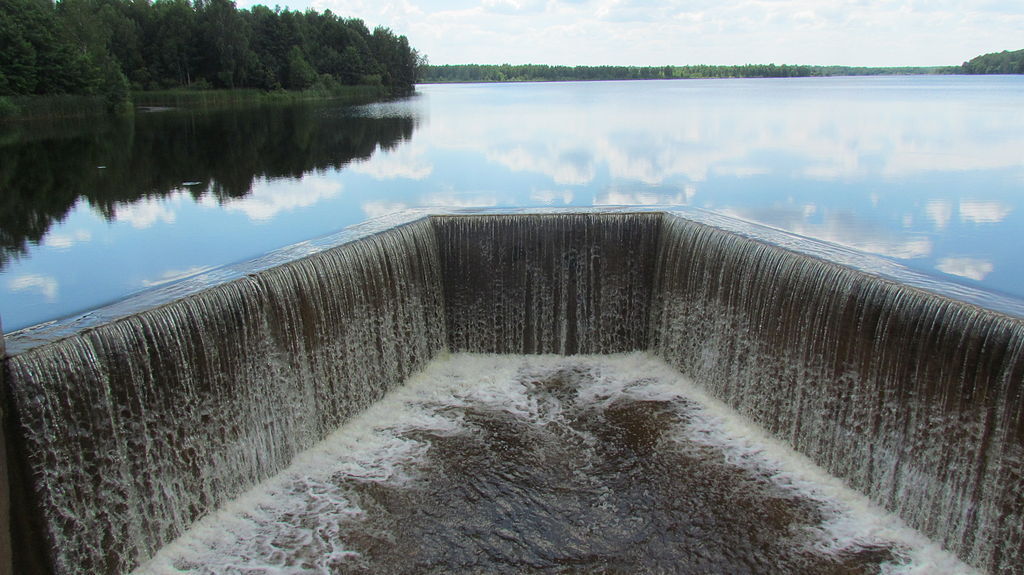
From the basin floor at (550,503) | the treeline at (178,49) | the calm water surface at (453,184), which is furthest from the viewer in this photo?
the treeline at (178,49)

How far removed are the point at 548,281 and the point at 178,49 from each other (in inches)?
2405

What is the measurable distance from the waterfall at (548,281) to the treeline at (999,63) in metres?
126

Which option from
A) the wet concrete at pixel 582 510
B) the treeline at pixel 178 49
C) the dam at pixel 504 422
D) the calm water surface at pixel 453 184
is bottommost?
the wet concrete at pixel 582 510

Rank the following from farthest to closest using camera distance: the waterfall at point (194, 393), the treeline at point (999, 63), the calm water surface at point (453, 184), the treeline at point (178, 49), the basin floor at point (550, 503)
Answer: the treeline at point (999, 63), the treeline at point (178, 49), the calm water surface at point (453, 184), the basin floor at point (550, 503), the waterfall at point (194, 393)

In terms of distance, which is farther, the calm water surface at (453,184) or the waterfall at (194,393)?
the calm water surface at (453,184)

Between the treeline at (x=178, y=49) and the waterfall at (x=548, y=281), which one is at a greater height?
the treeline at (x=178, y=49)

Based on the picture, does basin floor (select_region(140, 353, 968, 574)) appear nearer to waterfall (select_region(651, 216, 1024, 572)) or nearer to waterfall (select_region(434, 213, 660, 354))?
waterfall (select_region(651, 216, 1024, 572))

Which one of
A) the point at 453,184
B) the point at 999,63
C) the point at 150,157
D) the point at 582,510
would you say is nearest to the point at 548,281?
the point at 582,510

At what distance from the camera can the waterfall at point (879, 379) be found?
7016mm

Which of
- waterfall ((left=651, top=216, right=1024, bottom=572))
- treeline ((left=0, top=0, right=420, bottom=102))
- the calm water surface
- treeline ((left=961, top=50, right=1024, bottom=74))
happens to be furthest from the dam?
treeline ((left=961, top=50, right=1024, bottom=74))

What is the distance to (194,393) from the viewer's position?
8031 mm

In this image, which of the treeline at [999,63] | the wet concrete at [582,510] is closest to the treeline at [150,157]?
the wet concrete at [582,510]

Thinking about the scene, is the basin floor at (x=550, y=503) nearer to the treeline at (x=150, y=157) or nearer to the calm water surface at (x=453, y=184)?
the calm water surface at (x=453, y=184)

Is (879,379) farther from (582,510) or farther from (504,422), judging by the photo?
(504,422)
